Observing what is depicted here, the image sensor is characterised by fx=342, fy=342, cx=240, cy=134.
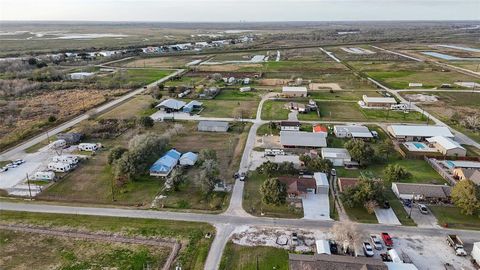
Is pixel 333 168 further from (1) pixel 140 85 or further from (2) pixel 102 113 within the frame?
(1) pixel 140 85

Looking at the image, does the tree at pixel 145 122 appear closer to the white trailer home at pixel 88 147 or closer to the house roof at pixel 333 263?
the white trailer home at pixel 88 147

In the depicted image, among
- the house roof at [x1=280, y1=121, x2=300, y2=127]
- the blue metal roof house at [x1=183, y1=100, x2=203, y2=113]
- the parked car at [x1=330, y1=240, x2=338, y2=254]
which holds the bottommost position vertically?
the parked car at [x1=330, y1=240, x2=338, y2=254]

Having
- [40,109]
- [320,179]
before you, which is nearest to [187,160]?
[320,179]

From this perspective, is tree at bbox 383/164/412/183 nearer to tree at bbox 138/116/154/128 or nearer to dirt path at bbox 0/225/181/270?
dirt path at bbox 0/225/181/270

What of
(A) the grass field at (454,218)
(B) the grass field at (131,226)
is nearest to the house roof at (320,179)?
(A) the grass field at (454,218)

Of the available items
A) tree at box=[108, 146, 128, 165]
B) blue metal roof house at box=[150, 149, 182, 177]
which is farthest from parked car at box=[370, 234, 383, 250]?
tree at box=[108, 146, 128, 165]

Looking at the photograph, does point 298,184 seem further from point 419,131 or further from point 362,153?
point 419,131
